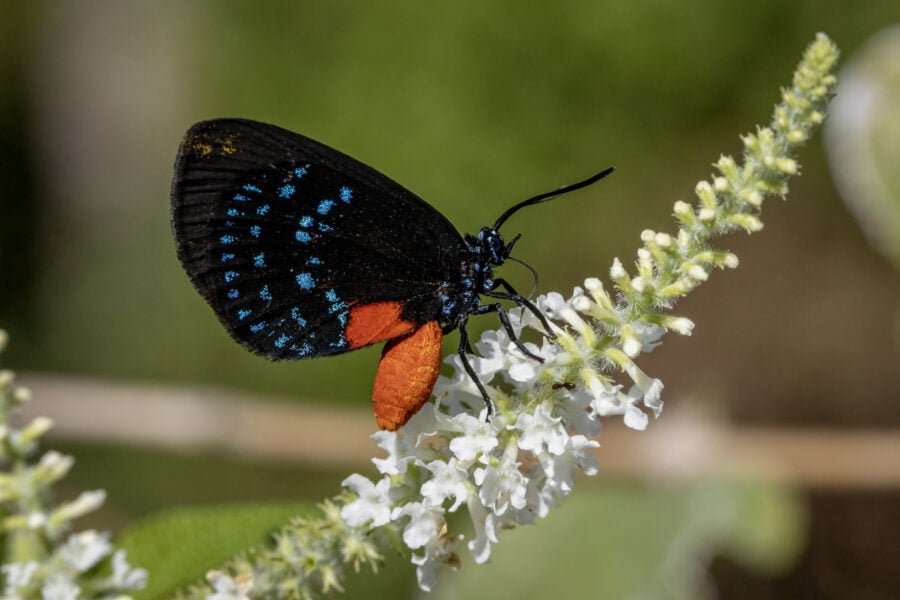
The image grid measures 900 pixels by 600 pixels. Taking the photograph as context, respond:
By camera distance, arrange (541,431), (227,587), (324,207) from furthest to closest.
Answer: (324,207)
(227,587)
(541,431)

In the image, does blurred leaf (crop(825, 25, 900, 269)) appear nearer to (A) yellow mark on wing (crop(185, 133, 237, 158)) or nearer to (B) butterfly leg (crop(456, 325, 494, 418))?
(B) butterfly leg (crop(456, 325, 494, 418))

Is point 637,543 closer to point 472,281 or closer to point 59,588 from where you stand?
point 472,281

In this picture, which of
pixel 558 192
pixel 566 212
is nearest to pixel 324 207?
pixel 558 192

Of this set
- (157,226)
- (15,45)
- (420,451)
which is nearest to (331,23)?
(157,226)

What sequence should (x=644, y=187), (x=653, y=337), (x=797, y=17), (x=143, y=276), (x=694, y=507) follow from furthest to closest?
(x=143, y=276) < (x=644, y=187) < (x=797, y=17) < (x=694, y=507) < (x=653, y=337)

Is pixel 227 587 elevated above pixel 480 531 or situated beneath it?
situated beneath

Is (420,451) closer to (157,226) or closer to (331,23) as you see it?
(331,23)

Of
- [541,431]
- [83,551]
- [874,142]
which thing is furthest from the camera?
[874,142]
